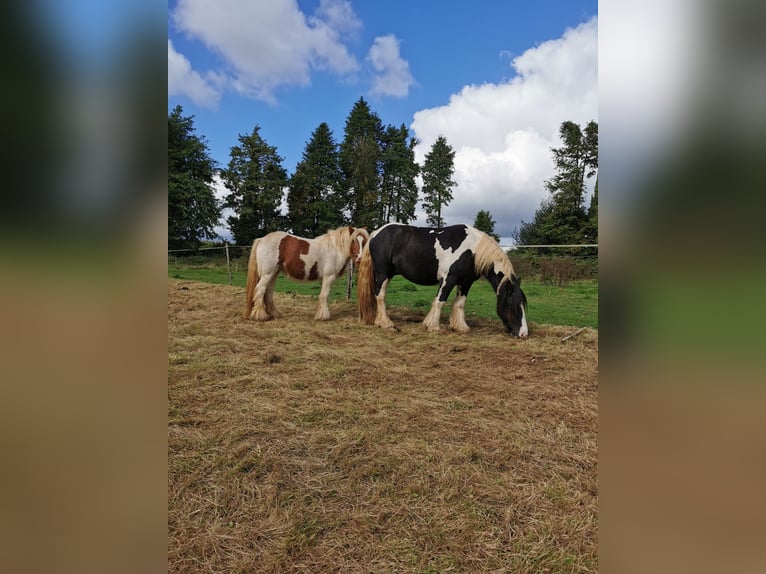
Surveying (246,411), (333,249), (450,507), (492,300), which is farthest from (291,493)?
(492,300)

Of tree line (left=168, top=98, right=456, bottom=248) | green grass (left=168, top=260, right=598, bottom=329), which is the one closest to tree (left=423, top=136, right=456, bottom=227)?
tree line (left=168, top=98, right=456, bottom=248)

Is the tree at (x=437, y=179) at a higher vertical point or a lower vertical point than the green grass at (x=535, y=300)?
higher

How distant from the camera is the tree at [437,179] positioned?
3547 cm

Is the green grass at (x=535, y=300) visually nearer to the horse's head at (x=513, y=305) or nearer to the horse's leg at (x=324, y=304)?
the horse's head at (x=513, y=305)

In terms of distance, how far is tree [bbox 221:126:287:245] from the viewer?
29.8 metres

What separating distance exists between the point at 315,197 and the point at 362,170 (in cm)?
476

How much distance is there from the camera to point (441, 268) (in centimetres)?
594

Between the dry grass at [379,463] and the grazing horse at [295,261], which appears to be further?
the grazing horse at [295,261]

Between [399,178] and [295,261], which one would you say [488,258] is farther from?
[399,178]

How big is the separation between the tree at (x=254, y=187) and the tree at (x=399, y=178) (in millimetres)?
9129
